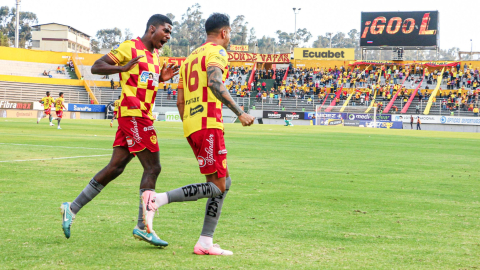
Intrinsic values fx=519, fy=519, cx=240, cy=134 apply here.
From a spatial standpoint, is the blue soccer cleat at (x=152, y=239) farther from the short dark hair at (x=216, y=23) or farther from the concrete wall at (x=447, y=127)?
the concrete wall at (x=447, y=127)

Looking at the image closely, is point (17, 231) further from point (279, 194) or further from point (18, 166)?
point (18, 166)

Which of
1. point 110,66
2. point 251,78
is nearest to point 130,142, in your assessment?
point 110,66

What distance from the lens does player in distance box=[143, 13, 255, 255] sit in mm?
4773

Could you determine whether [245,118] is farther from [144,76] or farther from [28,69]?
[28,69]

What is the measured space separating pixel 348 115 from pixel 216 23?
188 feet

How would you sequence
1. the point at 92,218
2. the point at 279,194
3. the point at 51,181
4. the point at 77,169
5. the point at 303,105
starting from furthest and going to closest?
the point at 303,105
the point at 77,169
the point at 51,181
the point at 279,194
the point at 92,218

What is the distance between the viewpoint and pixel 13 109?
184ft

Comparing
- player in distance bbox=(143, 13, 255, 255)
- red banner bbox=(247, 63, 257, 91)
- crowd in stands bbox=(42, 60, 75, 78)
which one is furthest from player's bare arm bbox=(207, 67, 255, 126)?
crowd in stands bbox=(42, 60, 75, 78)

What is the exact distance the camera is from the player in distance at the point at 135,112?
5336 millimetres

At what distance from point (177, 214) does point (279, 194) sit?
7.98 ft

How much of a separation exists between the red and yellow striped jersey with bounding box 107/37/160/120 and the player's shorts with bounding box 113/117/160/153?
65 mm

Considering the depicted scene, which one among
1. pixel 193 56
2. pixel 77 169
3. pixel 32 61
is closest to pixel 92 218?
pixel 193 56

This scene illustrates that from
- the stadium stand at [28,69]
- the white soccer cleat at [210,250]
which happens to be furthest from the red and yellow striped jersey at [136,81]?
the stadium stand at [28,69]

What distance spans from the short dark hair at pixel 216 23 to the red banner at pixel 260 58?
7081cm
